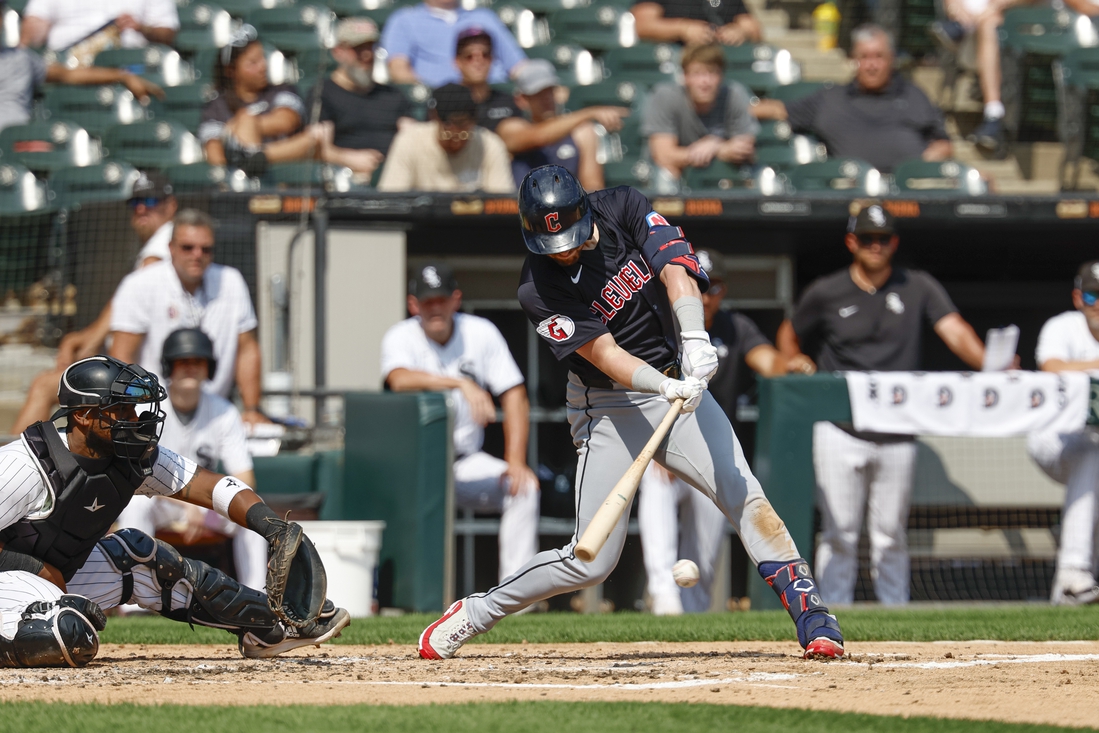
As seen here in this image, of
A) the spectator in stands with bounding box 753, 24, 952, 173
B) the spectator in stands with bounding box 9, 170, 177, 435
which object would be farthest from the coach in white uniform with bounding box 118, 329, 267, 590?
the spectator in stands with bounding box 753, 24, 952, 173

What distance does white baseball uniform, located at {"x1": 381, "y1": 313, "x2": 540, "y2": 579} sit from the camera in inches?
267

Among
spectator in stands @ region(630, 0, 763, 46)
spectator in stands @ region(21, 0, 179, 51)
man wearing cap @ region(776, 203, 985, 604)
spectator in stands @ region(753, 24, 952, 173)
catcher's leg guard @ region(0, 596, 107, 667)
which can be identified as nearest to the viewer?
catcher's leg guard @ region(0, 596, 107, 667)

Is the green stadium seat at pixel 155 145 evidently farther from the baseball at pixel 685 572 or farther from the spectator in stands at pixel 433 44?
the baseball at pixel 685 572

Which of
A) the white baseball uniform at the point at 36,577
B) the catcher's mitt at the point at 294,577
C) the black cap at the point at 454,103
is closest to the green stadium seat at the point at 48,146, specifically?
the black cap at the point at 454,103

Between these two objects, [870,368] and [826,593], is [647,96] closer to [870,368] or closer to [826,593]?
[870,368]

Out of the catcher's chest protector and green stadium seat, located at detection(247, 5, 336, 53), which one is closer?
the catcher's chest protector

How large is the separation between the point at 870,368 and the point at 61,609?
4.36 meters

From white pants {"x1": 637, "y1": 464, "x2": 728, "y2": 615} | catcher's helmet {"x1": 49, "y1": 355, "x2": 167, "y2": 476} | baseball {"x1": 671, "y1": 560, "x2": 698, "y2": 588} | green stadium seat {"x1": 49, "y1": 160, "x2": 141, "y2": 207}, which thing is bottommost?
white pants {"x1": 637, "y1": 464, "x2": 728, "y2": 615}

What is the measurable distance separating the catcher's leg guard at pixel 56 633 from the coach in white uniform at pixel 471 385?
292 centimetres

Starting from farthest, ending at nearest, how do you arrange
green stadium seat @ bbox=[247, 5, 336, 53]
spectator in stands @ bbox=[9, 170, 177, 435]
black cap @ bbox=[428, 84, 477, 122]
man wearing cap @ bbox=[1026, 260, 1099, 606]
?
1. green stadium seat @ bbox=[247, 5, 336, 53]
2. black cap @ bbox=[428, 84, 477, 122]
3. spectator in stands @ bbox=[9, 170, 177, 435]
4. man wearing cap @ bbox=[1026, 260, 1099, 606]

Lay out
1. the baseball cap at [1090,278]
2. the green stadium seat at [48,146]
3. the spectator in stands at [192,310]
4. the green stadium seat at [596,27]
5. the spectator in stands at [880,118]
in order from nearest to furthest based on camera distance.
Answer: the spectator in stands at [192,310], the baseball cap at [1090,278], the green stadium seat at [48,146], the spectator in stands at [880,118], the green stadium seat at [596,27]

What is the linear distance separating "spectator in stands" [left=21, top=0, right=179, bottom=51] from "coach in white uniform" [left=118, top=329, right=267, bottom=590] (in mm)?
4059

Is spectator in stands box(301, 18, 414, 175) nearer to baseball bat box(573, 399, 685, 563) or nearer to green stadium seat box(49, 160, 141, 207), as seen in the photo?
green stadium seat box(49, 160, 141, 207)

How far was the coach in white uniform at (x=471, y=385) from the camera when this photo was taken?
6.78 metres
